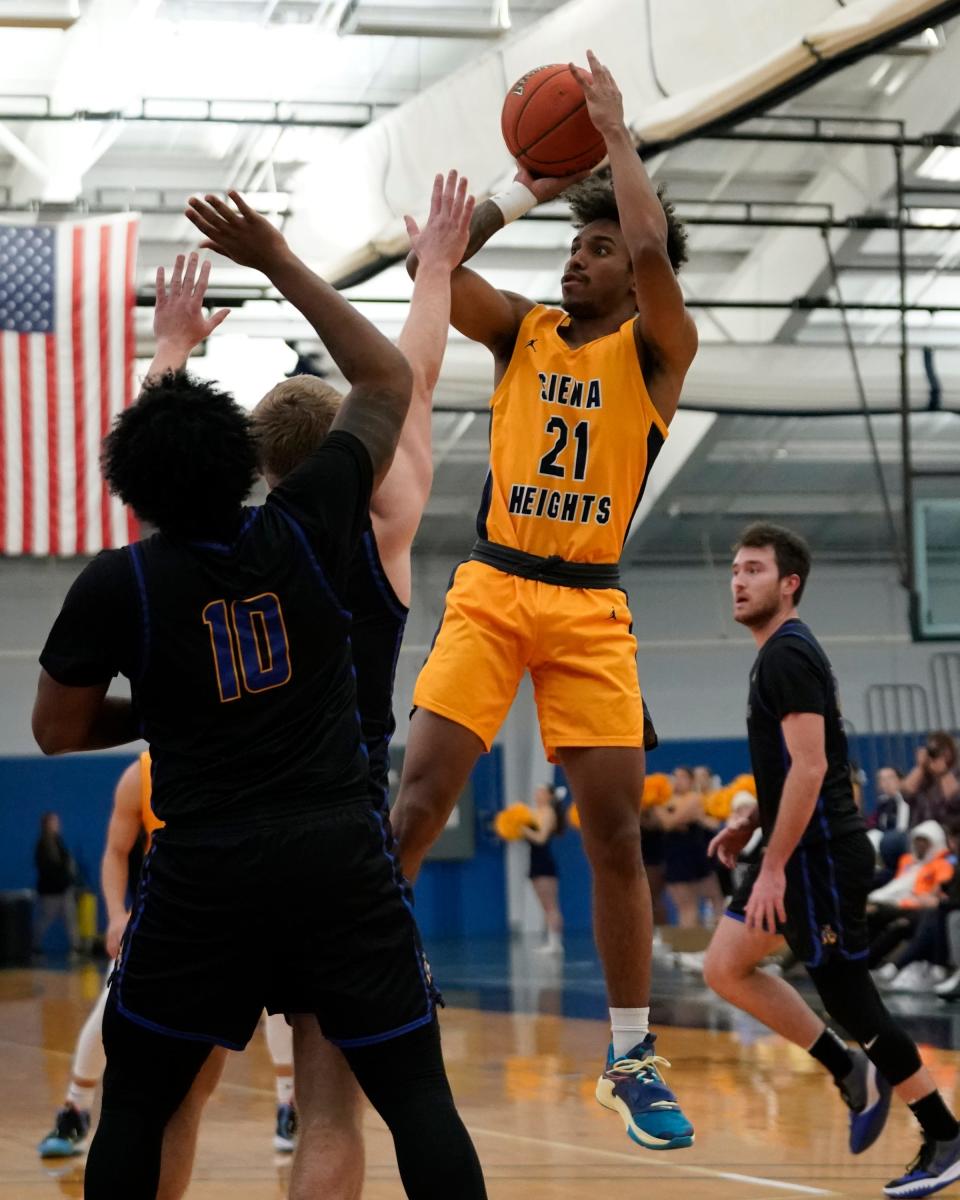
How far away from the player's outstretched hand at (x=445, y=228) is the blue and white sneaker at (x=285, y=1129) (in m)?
3.97

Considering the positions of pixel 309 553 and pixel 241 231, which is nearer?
pixel 309 553

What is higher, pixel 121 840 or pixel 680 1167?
pixel 121 840

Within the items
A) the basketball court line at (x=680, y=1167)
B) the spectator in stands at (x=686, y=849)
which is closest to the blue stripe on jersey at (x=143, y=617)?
the basketball court line at (x=680, y=1167)

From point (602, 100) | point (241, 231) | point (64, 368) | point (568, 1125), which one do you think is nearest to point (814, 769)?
point (568, 1125)

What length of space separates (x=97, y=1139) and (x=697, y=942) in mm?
13226

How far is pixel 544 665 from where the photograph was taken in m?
4.10

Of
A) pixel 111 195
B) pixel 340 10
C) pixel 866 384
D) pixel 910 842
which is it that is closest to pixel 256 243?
pixel 340 10

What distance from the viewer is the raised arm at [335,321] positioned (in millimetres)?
3131

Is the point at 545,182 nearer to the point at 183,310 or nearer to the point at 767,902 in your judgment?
the point at 183,310

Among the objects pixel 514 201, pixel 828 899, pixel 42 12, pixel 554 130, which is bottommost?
pixel 828 899

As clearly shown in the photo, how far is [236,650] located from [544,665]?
4.37 feet

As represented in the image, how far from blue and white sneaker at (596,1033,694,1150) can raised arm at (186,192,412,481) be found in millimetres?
1625

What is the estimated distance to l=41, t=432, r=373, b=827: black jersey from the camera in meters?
2.87

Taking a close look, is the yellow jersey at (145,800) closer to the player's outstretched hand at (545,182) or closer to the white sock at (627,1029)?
the white sock at (627,1029)
